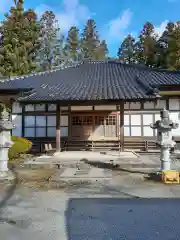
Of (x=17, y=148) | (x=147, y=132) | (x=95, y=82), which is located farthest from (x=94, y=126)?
(x=17, y=148)

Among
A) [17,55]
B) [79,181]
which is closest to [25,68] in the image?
[17,55]

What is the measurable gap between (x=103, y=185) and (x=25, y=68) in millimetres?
24271

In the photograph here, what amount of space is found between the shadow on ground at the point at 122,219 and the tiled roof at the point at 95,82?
781 cm

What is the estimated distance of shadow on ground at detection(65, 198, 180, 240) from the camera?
4.04 m

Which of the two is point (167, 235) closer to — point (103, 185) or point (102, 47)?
point (103, 185)

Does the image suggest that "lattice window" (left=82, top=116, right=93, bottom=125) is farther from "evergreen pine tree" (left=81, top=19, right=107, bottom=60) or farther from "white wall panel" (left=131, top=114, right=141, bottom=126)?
"evergreen pine tree" (left=81, top=19, right=107, bottom=60)

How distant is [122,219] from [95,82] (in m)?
12.7

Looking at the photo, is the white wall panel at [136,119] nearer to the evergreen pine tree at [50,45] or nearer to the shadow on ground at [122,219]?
the shadow on ground at [122,219]

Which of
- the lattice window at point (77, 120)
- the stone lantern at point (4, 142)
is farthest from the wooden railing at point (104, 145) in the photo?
the stone lantern at point (4, 142)

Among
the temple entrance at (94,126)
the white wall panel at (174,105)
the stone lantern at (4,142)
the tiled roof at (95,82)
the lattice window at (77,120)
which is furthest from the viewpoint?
the lattice window at (77,120)

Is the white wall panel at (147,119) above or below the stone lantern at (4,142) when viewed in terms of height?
above

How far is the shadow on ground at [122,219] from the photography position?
4.04m

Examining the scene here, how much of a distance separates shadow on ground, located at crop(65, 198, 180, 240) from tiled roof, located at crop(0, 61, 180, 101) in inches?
307

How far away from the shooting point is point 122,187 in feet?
23.9
